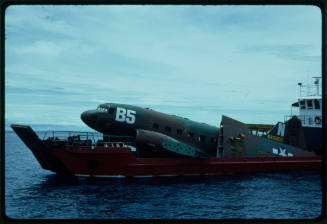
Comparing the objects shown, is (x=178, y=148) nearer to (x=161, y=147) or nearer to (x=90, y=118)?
(x=161, y=147)

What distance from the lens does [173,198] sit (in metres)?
17.3

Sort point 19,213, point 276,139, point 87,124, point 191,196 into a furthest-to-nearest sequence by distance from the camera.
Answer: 1. point 276,139
2. point 87,124
3. point 191,196
4. point 19,213

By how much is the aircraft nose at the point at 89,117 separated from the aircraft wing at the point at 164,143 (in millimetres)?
4287

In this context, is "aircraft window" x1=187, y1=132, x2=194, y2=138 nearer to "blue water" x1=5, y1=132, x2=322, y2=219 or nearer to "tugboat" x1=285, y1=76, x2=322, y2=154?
"blue water" x1=5, y1=132, x2=322, y2=219

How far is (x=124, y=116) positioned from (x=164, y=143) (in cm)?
451

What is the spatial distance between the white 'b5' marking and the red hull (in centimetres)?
300

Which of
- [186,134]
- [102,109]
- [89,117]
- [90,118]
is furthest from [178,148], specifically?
[89,117]

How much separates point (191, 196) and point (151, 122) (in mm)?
8795

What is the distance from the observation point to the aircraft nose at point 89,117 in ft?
79.1

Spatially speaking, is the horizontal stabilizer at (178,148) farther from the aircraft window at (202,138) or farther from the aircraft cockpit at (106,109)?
the aircraft cockpit at (106,109)

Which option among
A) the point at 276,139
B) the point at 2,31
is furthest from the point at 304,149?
the point at 2,31

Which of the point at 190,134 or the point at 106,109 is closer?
the point at 106,109

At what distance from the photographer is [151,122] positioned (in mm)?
24703
